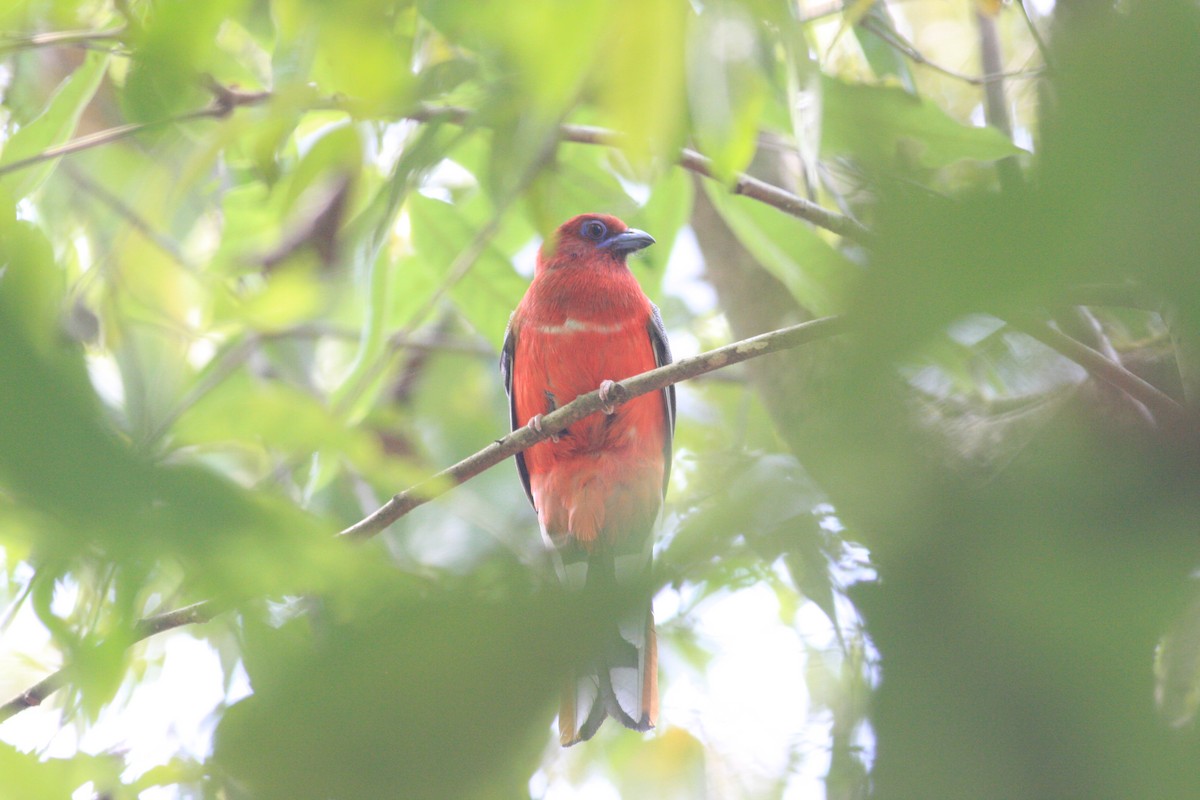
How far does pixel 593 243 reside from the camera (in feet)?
15.3

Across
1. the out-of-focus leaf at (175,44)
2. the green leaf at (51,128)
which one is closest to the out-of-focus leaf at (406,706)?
the out-of-focus leaf at (175,44)

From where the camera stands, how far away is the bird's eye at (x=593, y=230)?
4.71 m

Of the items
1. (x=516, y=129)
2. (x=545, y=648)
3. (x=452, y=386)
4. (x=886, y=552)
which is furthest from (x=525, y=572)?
(x=452, y=386)

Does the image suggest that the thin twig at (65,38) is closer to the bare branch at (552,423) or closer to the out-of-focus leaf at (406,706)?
the bare branch at (552,423)

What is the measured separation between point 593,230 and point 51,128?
249cm

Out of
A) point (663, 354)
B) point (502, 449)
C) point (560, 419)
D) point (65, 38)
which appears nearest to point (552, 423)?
point (560, 419)

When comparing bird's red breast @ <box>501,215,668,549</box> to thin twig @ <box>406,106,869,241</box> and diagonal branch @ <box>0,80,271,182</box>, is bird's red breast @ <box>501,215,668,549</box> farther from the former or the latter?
diagonal branch @ <box>0,80,271,182</box>

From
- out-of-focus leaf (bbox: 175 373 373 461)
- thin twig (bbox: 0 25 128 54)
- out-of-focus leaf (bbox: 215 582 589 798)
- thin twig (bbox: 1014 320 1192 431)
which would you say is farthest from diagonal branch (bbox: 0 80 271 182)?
out-of-focus leaf (bbox: 215 582 589 798)

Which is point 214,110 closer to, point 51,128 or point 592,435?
point 51,128

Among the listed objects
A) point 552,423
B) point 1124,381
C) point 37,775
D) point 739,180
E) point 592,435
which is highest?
point 1124,381

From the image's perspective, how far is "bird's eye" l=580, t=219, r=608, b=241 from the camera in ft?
15.5

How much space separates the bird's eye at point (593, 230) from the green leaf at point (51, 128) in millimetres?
2362

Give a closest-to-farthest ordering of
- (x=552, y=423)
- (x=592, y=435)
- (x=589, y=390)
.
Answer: (x=552, y=423), (x=589, y=390), (x=592, y=435)

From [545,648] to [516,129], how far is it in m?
1.98
